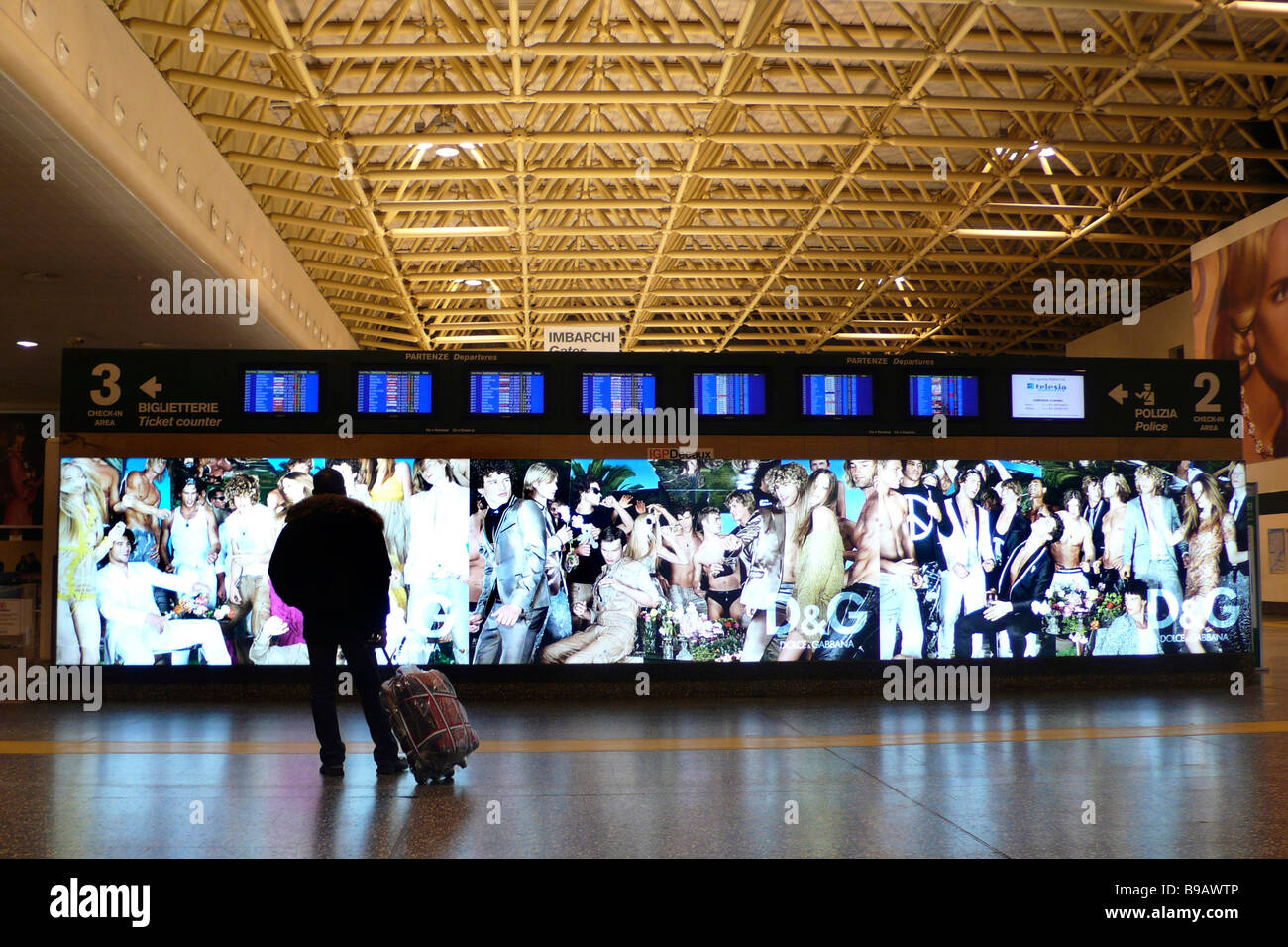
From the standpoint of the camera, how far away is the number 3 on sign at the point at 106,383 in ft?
34.7

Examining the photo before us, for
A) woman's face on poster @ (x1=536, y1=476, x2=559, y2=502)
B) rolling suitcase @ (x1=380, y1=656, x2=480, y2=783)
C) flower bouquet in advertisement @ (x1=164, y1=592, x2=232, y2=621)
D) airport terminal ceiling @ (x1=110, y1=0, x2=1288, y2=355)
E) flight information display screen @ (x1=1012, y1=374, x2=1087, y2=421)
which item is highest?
airport terminal ceiling @ (x1=110, y1=0, x2=1288, y2=355)

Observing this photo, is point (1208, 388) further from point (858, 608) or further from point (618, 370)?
point (618, 370)

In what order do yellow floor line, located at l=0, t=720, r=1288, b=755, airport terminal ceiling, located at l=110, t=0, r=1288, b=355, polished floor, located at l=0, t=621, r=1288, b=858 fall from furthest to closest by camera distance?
airport terminal ceiling, located at l=110, t=0, r=1288, b=355 → yellow floor line, located at l=0, t=720, r=1288, b=755 → polished floor, located at l=0, t=621, r=1288, b=858

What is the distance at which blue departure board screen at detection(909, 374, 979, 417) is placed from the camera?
11250 millimetres

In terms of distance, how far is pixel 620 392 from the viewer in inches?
433

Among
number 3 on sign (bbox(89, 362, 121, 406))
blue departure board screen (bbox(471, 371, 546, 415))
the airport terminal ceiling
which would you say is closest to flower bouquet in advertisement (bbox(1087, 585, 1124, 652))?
blue departure board screen (bbox(471, 371, 546, 415))

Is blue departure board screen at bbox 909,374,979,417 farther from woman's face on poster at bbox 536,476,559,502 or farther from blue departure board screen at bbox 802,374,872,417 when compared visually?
woman's face on poster at bbox 536,476,559,502

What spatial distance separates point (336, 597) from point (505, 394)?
450 centimetres

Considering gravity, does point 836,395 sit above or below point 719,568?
above

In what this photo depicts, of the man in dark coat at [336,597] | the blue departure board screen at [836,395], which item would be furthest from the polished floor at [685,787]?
the blue departure board screen at [836,395]

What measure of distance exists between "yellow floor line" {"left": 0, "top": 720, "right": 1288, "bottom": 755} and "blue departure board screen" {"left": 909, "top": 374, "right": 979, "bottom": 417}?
3767 millimetres

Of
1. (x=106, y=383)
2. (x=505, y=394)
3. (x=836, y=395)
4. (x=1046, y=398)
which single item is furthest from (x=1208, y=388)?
(x=106, y=383)

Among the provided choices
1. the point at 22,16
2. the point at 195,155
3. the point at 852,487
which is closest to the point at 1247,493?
the point at 852,487

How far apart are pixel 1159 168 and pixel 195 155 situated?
1959cm
